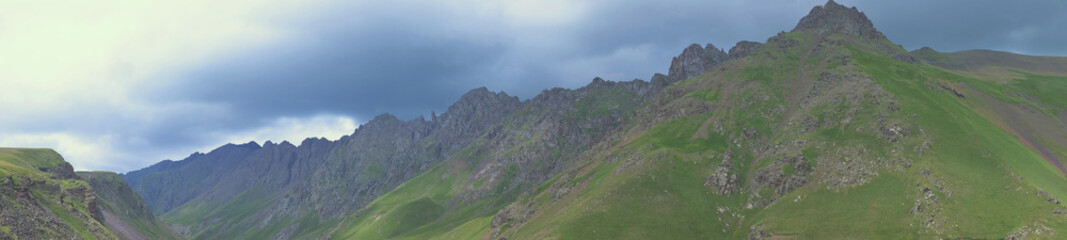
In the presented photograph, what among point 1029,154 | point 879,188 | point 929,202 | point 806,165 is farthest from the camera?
point 806,165

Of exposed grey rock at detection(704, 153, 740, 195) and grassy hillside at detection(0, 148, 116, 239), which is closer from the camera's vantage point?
grassy hillside at detection(0, 148, 116, 239)

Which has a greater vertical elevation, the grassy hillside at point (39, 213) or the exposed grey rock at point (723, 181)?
the grassy hillside at point (39, 213)

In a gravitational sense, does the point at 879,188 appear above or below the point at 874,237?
above

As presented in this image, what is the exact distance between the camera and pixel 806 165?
585ft

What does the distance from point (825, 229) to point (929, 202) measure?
1008 inches

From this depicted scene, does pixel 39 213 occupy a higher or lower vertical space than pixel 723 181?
higher

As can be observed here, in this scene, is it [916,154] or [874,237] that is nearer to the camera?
[874,237]

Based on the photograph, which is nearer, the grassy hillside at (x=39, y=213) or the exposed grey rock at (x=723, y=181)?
the grassy hillside at (x=39, y=213)

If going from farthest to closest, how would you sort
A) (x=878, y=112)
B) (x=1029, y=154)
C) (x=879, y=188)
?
(x=878, y=112) < (x=1029, y=154) < (x=879, y=188)

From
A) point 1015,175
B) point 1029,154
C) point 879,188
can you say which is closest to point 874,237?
point 879,188

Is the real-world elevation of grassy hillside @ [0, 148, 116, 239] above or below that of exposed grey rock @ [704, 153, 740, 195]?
above

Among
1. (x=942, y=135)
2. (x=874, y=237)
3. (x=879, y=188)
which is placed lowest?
(x=874, y=237)

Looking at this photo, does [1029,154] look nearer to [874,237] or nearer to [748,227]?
[874,237]

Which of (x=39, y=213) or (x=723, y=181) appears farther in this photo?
(x=723, y=181)
